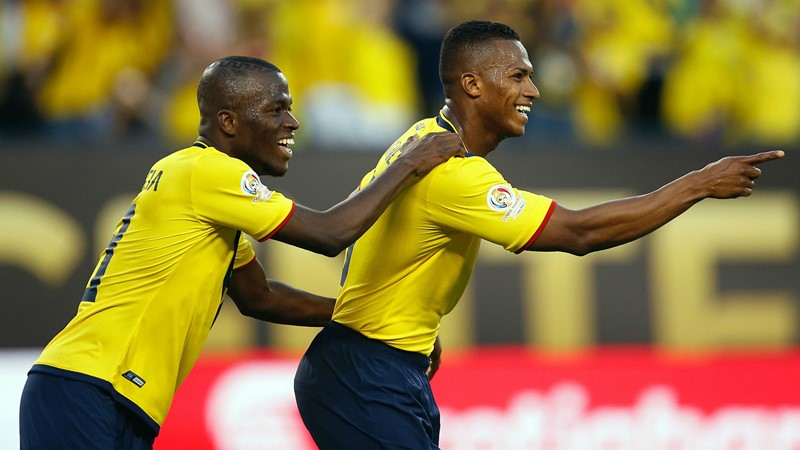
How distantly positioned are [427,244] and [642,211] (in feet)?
2.62

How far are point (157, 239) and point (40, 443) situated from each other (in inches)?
31.0

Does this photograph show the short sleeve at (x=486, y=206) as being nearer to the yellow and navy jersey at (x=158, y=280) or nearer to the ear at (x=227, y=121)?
the yellow and navy jersey at (x=158, y=280)

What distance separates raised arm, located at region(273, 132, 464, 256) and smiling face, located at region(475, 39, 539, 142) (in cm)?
33

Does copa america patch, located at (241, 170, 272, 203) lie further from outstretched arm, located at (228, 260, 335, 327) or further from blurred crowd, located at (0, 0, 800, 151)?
blurred crowd, located at (0, 0, 800, 151)

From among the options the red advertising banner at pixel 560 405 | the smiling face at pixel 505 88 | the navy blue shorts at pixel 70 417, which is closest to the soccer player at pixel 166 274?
the navy blue shorts at pixel 70 417

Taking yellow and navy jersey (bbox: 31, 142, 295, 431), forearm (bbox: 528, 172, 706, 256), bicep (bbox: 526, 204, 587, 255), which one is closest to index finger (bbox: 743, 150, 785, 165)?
forearm (bbox: 528, 172, 706, 256)

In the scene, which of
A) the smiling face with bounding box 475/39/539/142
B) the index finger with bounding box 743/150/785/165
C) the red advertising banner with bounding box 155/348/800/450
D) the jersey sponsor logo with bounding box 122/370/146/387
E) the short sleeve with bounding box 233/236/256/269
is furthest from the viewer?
the red advertising banner with bounding box 155/348/800/450

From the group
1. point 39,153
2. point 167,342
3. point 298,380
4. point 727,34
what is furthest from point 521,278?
point 167,342

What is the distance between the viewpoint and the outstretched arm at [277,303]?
5.13 m

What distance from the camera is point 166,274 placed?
437 centimetres

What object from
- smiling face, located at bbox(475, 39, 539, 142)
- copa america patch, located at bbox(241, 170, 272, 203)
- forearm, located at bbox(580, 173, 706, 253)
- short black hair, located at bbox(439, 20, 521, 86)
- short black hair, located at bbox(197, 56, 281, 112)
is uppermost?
short black hair, located at bbox(439, 20, 521, 86)

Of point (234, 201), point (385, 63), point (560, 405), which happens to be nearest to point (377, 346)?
point (234, 201)

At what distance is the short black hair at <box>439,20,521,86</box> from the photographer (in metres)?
4.75

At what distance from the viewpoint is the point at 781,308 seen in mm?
9469
